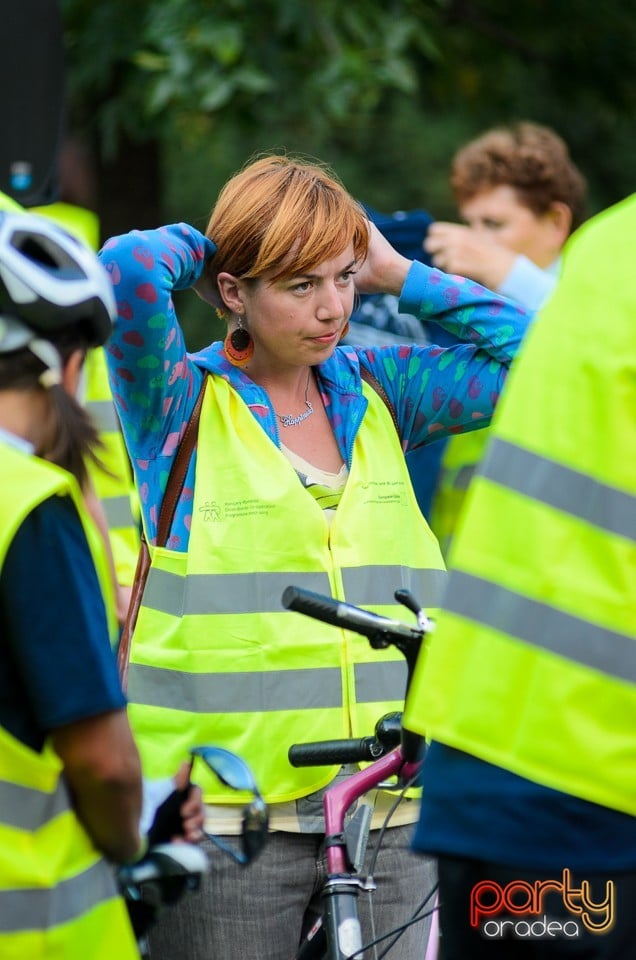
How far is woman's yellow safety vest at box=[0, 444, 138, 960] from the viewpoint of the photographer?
202cm

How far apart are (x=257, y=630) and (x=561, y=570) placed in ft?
3.66

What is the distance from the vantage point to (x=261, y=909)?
2.90 metres

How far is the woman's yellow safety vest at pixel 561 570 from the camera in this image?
1933 millimetres

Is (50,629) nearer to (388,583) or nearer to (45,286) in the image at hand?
(45,286)

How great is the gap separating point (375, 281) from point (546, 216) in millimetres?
2100

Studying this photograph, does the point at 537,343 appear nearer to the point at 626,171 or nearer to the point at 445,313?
the point at 445,313

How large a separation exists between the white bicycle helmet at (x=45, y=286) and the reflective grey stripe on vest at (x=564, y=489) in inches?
24.7

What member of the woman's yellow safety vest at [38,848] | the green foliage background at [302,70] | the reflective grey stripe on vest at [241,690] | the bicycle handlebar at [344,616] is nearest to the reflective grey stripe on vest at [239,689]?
the reflective grey stripe on vest at [241,690]

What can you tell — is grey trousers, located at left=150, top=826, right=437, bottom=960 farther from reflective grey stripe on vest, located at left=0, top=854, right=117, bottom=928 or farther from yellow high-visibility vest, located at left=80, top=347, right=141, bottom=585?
yellow high-visibility vest, located at left=80, top=347, right=141, bottom=585

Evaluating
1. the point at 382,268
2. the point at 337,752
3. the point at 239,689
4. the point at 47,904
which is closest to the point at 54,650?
the point at 47,904

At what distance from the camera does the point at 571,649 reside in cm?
195

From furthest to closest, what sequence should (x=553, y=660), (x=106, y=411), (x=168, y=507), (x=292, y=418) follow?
(x=106, y=411) < (x=292, y=418) < (x=168, y=507) < (x=553, y=660)

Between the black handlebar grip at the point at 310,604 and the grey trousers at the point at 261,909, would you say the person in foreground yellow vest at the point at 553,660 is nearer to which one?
the black handlebar grip at the point at 310,604

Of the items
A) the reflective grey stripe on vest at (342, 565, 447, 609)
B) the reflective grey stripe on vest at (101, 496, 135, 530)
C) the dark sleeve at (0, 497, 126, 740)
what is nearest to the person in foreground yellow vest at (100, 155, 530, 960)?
the reflective grey stripe on vest at (342, 565, 447, 609)
